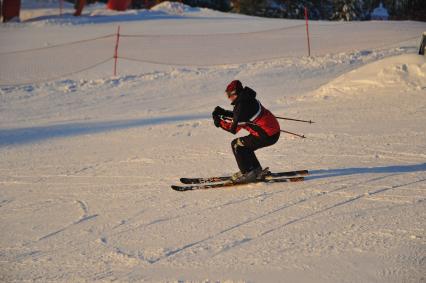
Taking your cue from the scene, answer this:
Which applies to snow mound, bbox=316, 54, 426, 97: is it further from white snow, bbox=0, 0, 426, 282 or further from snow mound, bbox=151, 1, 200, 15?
snow mound, bbox=151, 1, 200, 15

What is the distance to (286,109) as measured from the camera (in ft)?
42.8

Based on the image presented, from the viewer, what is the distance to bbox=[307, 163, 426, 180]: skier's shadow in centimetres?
833

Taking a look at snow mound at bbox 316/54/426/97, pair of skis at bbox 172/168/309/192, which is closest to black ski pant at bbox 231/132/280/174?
pair of skis at bbox 172/168/309/192

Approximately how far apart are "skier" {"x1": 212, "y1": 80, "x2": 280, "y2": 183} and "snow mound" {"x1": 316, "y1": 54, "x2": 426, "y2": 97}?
18.7ft

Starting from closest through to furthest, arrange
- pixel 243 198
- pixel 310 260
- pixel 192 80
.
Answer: pixel 310 260
pixel 243 198
pixel 192 80

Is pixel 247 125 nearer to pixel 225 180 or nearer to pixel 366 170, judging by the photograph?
pixel 225 180

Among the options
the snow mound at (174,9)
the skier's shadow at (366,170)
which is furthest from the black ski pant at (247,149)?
the snow mound at (174,9)

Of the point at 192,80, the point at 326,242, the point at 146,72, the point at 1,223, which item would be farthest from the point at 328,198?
the point at 146,72

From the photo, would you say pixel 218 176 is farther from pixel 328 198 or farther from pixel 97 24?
pixel 97 24

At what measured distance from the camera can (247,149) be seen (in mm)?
8281

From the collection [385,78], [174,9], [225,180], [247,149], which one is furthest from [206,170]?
[174,9]

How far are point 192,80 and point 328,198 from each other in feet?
33.9

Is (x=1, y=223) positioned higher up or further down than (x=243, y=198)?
further down

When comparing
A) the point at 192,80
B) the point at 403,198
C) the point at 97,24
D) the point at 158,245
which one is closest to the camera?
the point at 158,245
